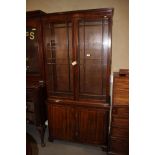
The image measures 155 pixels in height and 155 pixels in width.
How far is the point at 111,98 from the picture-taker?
2652mm

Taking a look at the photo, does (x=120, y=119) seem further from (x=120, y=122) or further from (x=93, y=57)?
(x=93, y=57)

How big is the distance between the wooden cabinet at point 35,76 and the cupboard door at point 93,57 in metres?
0.69

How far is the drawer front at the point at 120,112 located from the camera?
234 centimetres

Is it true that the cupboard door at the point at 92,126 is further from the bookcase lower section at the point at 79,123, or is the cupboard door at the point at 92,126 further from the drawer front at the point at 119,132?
the drawer front at the point at 119,132

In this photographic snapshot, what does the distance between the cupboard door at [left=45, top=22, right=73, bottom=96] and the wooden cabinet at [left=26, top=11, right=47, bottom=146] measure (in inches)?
6.5

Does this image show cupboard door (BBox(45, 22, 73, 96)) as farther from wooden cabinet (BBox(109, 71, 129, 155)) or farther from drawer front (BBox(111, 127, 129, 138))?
drawer front (BBox(111, 127, 129, 138))

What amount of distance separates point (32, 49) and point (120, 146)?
207 cm

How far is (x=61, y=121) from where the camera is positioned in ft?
9.12

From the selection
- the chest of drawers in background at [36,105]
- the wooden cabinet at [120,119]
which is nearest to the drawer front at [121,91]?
the wooden cabinet at [120,119]

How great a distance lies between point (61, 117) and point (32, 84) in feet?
2.52

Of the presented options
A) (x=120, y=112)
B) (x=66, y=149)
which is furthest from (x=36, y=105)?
(x=120, y=112)
